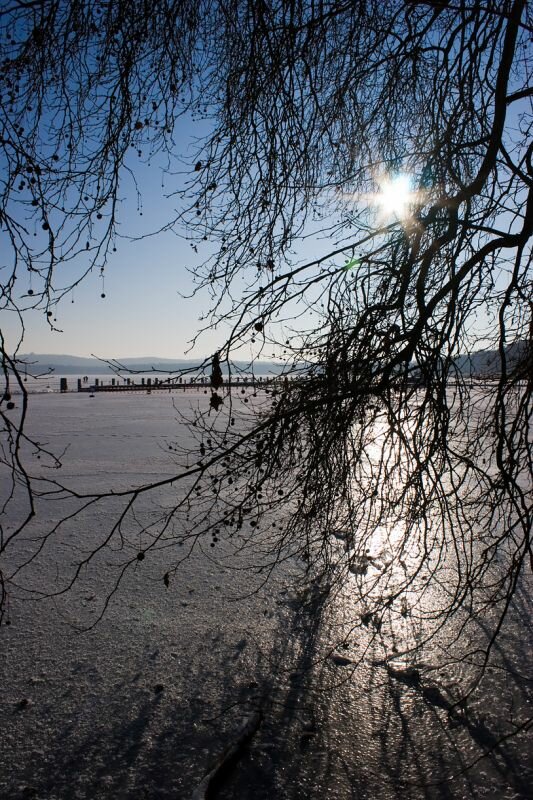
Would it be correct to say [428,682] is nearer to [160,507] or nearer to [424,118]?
[424,118]

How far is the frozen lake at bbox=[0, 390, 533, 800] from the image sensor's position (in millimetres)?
2459

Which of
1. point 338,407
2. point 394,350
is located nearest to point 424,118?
point 394,350

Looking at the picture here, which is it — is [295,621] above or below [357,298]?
below

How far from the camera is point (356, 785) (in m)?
2.43

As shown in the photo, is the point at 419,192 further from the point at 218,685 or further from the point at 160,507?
the point at 160,507

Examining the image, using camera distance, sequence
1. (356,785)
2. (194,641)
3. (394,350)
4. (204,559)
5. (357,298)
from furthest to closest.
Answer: (204,559) → (194,641) → (357,298) → (394,350) → (356,785)

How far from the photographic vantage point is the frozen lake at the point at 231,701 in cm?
246

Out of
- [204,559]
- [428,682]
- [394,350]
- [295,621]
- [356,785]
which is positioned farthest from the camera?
[204,559]

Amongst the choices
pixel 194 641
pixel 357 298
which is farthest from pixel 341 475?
pixel 194 641

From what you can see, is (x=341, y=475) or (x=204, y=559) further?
(x=204, y=559)

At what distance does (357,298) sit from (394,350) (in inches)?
16.9

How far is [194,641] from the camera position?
3539 mm

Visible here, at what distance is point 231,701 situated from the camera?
2.98 m

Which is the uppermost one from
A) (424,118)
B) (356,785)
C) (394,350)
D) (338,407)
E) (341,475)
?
(424,118)
